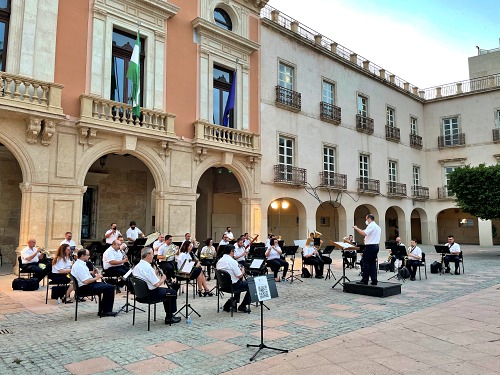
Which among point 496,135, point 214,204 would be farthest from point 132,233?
point 496,135

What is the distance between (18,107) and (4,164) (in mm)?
4452

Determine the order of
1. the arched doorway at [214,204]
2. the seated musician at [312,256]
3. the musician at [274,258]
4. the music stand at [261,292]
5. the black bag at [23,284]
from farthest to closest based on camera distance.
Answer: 1. the arched doorway at [214,204]
2. the seated musician at [312,256]
3. the musician at [274,258]
4. the black bag at [23,284]
5. the music stand at [261,292]

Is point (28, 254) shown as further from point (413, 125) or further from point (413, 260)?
point (413, 125)

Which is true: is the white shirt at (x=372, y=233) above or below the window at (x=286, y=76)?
below

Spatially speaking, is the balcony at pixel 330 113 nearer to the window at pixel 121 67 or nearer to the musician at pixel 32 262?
the window at pixel 121 67

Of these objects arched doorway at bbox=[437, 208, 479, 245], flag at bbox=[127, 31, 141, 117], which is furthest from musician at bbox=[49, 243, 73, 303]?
arched doorway at bbox=[437, 208, 479, 245]

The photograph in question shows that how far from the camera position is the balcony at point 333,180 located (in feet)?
68.9

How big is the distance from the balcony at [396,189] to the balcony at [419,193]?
1.72 m

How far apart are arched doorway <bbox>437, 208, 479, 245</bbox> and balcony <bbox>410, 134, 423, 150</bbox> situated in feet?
22.1

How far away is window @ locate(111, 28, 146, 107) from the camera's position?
14.1 m

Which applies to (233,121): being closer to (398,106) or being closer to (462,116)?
(398,106)

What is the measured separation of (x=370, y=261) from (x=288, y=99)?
12.2 m

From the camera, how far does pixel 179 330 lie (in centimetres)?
625

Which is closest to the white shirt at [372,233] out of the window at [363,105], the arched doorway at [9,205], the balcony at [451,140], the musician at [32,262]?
the musician at [32,262]
